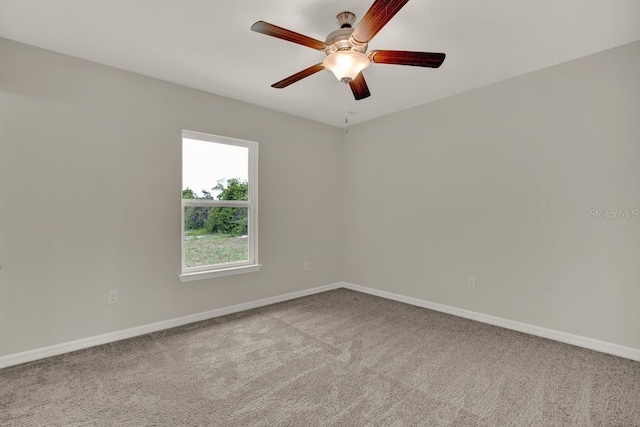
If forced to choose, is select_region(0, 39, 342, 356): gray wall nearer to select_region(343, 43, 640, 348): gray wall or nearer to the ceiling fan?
the ceiling fan

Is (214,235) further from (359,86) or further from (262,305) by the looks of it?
(359,86)

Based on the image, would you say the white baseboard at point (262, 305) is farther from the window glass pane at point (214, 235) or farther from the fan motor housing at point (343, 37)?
the fan motor housing at point (343, 37)

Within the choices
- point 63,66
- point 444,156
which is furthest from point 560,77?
point 63,66

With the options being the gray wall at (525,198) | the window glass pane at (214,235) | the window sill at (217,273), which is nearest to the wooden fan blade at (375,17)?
the gray wall at (525,198)

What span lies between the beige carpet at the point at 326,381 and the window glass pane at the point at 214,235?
75 centimetres

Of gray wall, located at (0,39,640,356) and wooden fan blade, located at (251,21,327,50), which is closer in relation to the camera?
wooden fan blade, located at (251,21,327,50)

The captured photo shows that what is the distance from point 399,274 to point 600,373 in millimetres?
2094

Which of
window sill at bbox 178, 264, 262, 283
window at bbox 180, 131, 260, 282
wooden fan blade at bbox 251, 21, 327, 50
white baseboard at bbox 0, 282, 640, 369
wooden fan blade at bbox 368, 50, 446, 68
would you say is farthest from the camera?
window at bbox 180, 131, 260, 282

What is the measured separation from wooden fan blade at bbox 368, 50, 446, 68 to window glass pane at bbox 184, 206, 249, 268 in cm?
233

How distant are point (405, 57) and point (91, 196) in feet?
8.87

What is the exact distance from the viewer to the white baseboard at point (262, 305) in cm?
243

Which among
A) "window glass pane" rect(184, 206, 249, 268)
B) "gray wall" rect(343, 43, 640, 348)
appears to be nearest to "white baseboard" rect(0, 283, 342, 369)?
"window glass pane" rect(184, 206, 249, 268)

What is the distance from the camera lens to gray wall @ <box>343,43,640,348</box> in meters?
2.52

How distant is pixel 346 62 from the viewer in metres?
2.00
